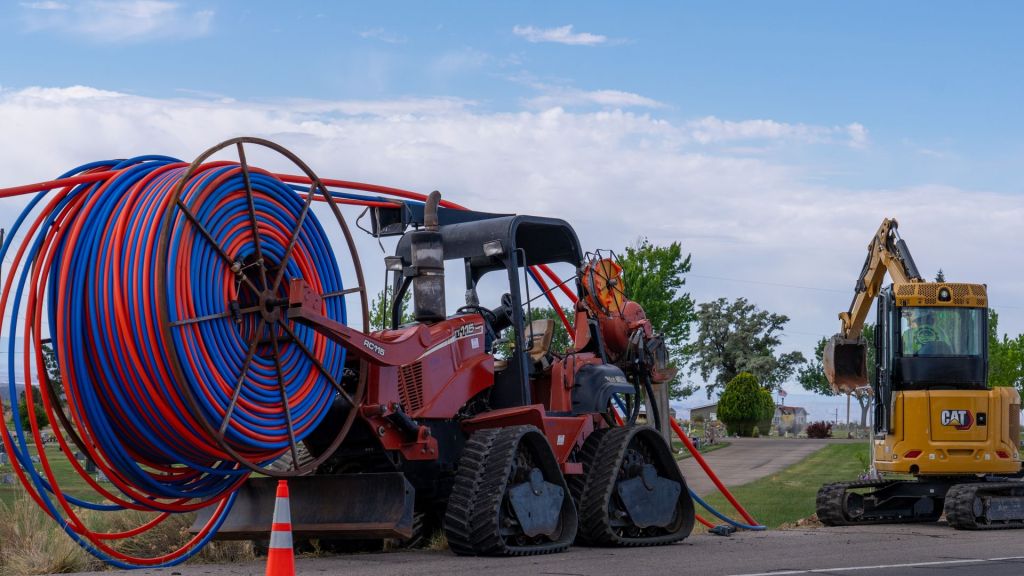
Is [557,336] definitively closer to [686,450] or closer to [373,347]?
[373,347]

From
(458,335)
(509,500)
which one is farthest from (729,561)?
(458,335)

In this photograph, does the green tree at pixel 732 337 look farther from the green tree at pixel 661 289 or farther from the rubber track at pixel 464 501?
the rubber track at pixel 464 501

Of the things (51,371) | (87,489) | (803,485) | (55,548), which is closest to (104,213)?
(51,371)

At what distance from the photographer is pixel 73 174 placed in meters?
9.97

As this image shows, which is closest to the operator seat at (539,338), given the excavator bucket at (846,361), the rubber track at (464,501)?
the rubber track at (464,501)

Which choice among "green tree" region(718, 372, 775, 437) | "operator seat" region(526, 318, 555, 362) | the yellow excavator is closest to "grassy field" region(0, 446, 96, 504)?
"operator seat" region(526, 318, 555, 362)

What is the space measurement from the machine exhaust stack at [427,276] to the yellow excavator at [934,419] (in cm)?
802

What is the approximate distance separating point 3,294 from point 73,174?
1.07m

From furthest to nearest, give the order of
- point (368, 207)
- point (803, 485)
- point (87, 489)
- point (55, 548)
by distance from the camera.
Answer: point (803, 485)
point (87, 489)
point (368, 207)
point (55, 548)

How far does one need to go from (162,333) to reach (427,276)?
348 cm

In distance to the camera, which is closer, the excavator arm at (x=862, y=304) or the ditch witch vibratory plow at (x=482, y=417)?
the ditch witch vibratory plow at (x=482, y=417)

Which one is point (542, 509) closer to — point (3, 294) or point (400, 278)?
point (400, 278)

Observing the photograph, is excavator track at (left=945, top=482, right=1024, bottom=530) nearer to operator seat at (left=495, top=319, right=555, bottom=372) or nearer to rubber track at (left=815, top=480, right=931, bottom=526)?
rubber track at (left=815, top=480, right=931, bottom=526)

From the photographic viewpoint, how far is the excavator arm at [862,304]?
64.3 ft
